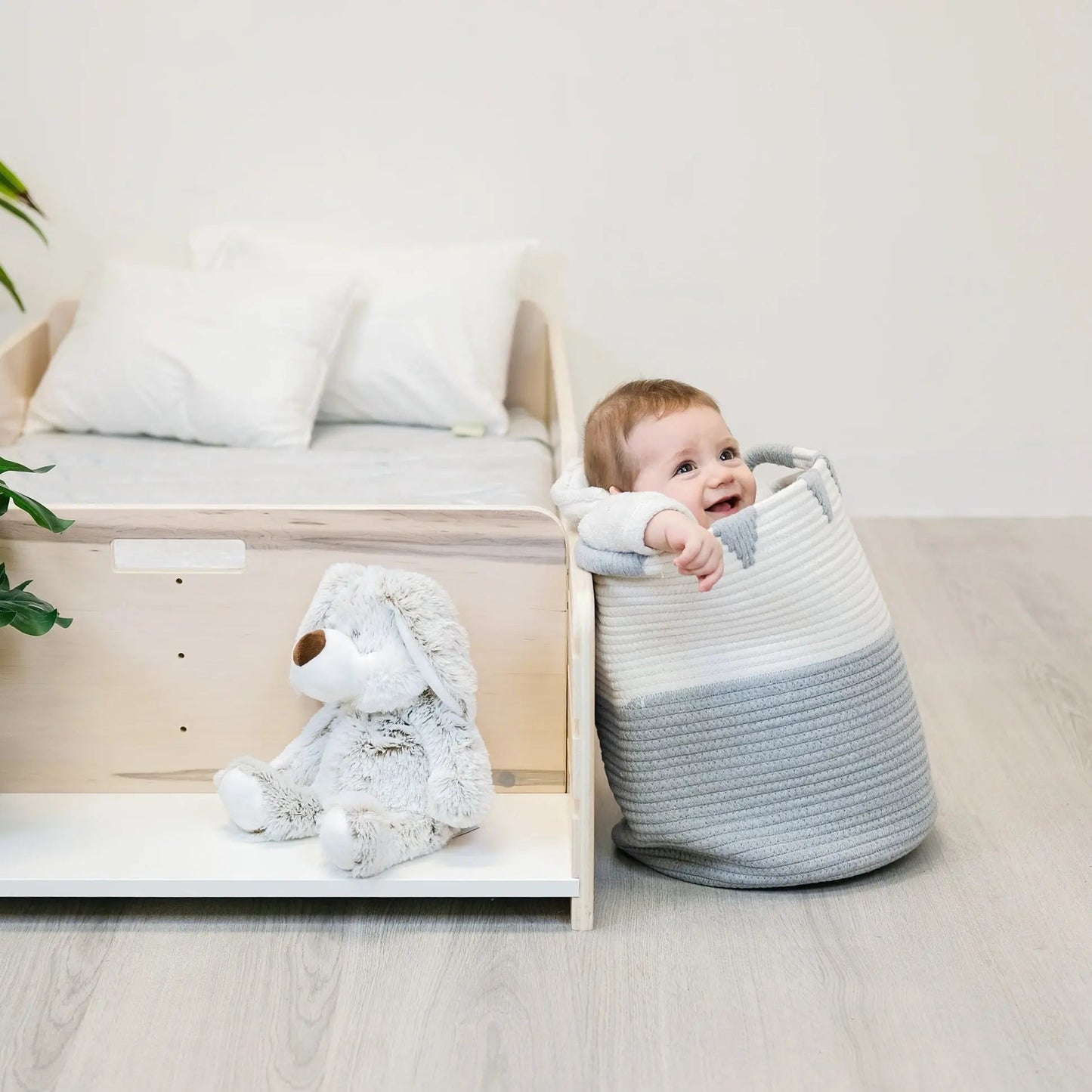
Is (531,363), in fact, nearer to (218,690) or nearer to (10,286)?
(10,286)

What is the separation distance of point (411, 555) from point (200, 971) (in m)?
0.46

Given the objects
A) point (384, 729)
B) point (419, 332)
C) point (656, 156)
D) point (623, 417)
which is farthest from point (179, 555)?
point (656, 156)

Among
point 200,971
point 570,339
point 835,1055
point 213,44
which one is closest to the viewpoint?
point 835,1055

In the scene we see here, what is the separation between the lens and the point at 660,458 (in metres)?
1.44

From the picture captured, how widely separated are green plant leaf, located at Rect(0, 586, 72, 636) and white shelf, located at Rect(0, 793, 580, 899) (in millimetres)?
226

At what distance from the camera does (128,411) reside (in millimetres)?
2188

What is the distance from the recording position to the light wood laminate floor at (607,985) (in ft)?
3.78

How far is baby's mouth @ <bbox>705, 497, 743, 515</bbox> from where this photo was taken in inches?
57.2

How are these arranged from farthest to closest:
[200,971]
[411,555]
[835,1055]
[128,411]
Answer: [128,411] → [411,555] → [200,971] → [835,1055]

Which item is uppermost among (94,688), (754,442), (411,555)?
(411,555)

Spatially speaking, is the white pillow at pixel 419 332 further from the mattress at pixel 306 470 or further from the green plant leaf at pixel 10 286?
the green plant leaf at pixel 10 286

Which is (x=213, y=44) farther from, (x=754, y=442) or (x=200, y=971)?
(x=200, y=971)

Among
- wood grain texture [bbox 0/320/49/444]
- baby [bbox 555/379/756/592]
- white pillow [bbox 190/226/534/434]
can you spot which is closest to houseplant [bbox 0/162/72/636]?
baby [bbox 555/379/756/592]

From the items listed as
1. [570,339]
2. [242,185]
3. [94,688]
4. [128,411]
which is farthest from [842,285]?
[94,688]
